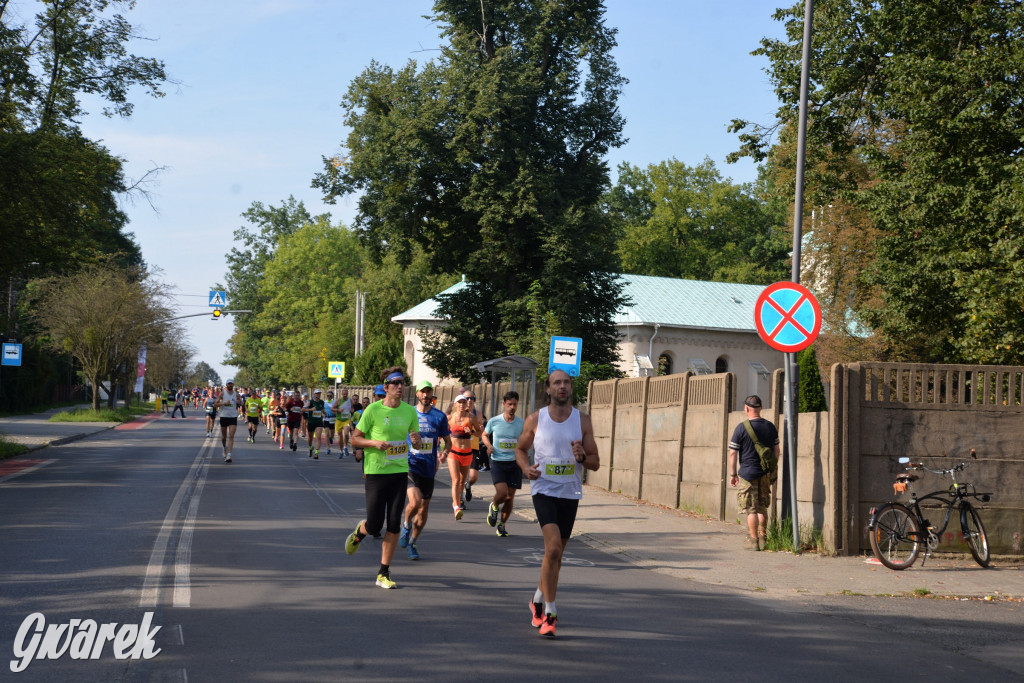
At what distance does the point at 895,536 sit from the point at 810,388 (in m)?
14.3

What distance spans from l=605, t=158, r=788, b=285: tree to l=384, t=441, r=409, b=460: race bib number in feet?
232

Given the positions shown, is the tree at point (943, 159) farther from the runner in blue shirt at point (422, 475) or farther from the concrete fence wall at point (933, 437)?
the runner in blue shirt at point (422, 475)

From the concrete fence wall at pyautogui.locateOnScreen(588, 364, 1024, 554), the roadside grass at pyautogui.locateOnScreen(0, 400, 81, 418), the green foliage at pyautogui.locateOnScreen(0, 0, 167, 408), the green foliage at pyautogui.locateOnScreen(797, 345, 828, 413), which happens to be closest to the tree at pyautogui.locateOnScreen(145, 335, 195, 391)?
the roadside grass at pyautogui.locateOnScreen(0, 400, 81, 418)

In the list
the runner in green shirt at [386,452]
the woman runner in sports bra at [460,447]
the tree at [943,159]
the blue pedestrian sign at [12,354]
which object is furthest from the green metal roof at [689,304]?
the runner in green shirt at [386,452]

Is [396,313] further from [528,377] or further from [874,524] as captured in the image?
[874,524]

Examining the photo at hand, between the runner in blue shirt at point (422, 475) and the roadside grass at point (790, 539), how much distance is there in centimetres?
439

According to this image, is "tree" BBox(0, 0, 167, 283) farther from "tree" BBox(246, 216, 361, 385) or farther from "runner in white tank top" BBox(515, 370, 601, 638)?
"tree" BBox(246, 216, 361, 385)

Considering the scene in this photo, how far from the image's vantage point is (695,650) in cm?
716

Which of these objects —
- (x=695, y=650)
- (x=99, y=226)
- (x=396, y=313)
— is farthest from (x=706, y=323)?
(x=695, y=650)

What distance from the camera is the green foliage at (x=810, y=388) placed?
23.2m

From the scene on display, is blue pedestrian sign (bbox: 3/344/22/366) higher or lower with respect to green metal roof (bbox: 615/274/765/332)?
lower

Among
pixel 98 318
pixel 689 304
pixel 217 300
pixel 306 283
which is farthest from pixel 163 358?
pixel 689 304

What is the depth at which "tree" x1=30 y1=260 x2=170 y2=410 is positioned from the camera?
159 feet

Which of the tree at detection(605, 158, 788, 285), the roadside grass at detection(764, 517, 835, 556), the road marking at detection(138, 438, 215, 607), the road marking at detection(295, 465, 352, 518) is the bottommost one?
the road marking at detection(138, 438, 215, 607)
